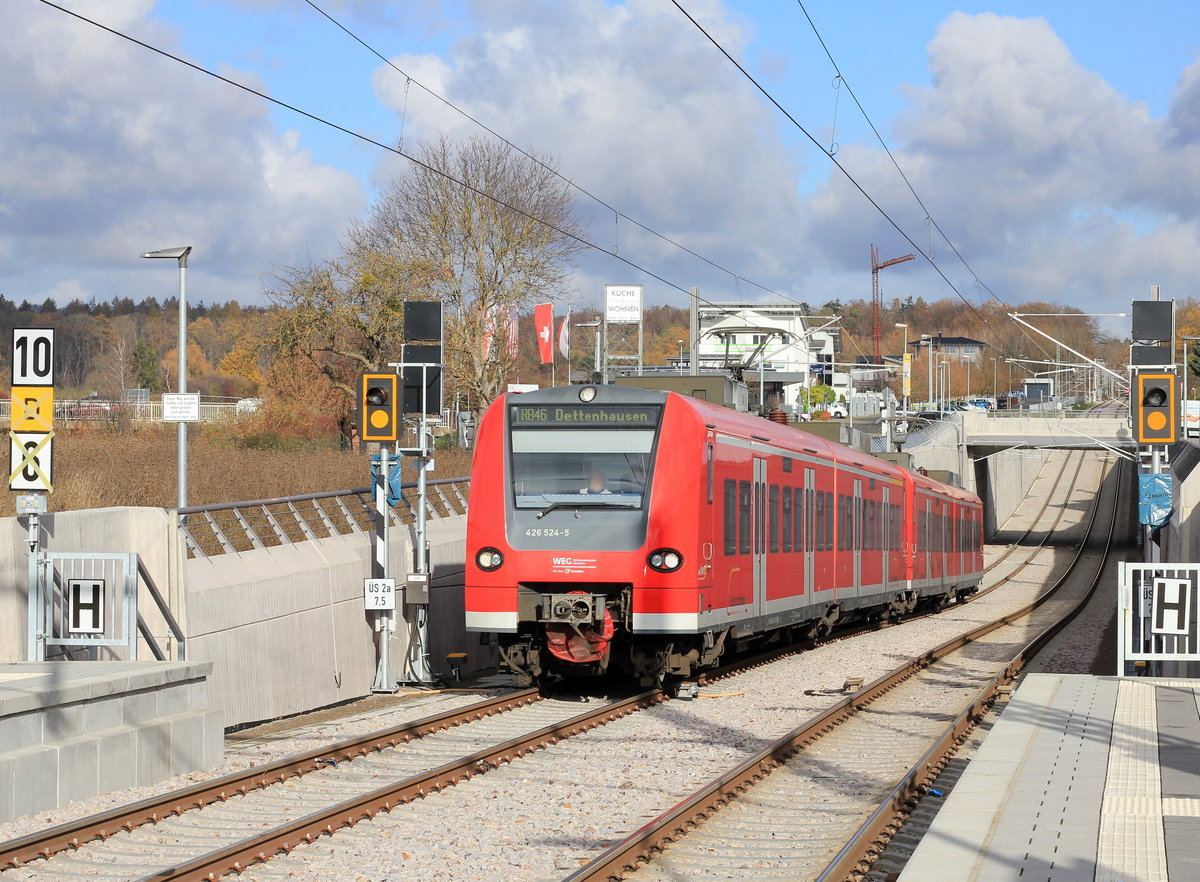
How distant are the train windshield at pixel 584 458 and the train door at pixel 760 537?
264cm

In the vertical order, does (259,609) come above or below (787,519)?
below

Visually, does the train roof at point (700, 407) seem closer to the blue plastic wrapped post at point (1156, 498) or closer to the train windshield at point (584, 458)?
the train windshield at point (584, 458)

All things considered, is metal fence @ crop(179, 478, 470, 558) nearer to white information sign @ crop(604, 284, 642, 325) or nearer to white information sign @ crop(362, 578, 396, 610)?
white information sign @ crop(362, 578, 396, 610)

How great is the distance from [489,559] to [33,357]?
4875mm

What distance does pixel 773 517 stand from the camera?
57.8ft

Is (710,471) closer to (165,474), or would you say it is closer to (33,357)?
(33,357)

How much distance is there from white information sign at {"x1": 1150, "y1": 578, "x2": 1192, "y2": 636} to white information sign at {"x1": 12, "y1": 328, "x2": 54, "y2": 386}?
401 inches

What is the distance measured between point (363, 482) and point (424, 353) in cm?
1008

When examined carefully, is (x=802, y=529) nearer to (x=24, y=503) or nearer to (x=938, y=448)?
(x=24, y=503)

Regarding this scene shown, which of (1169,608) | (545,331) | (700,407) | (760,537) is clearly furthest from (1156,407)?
(545,331)

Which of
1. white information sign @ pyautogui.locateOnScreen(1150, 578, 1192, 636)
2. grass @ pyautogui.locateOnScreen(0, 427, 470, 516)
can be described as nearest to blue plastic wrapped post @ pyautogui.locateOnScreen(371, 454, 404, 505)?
grass @ pyautogui.locateOnScreen(0, 427, 470, 516)

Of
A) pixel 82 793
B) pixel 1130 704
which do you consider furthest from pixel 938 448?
pixel 82 793

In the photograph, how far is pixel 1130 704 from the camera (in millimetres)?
12469

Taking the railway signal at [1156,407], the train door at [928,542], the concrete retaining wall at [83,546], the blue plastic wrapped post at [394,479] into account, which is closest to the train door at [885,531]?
the train door at [928,542]
